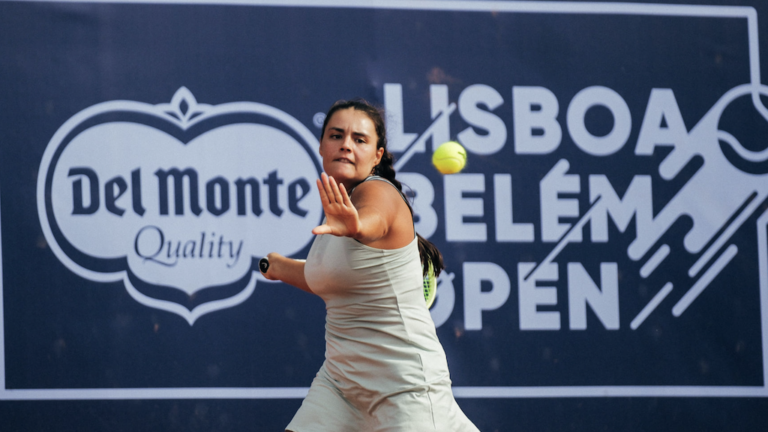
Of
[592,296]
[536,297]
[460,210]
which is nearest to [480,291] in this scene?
[536,297]

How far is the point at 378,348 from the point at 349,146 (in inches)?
24.1

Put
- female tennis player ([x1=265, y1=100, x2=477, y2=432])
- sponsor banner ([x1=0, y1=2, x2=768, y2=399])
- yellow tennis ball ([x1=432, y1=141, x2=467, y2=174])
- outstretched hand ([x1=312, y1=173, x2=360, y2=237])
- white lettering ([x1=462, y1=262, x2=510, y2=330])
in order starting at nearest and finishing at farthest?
outstretched hand ([x1=312, y1=173, x2=360, y2=237]), female tennis player ([x1=265, y1=100, x2=477, y2=432]), yellow tennis ball ([x1=432, y1=141, x2=467, y2=174]), sponsor banner ([x1=0, y1=2, x2=768, y2=399]), white lettering ([x1=462, y1=262, x2=510, y2=330])

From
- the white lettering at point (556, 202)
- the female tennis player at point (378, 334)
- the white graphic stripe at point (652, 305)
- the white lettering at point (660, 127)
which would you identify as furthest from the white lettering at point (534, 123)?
the female tennis player at point (378, 334)

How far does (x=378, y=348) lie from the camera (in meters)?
2.11

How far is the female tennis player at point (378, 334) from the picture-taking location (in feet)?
6.77

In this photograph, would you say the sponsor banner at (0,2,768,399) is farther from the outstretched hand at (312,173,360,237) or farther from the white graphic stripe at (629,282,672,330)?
the outstretched hand at (312,173,360,237)

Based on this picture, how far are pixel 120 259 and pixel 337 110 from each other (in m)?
1.59

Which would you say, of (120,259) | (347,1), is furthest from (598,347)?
(120,259)

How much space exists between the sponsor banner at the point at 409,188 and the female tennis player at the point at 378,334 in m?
1.32

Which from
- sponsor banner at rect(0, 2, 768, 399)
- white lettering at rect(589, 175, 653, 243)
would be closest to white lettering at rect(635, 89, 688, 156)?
sponsor banner at rect(0, 2, 768, 399)

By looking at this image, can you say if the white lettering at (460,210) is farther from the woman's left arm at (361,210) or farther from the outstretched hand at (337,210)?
the outstretched hand at (337,210)

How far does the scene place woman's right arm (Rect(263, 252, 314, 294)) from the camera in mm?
2400

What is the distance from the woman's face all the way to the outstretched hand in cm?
45

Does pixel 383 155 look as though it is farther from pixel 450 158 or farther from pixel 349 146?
pixel 450 158
